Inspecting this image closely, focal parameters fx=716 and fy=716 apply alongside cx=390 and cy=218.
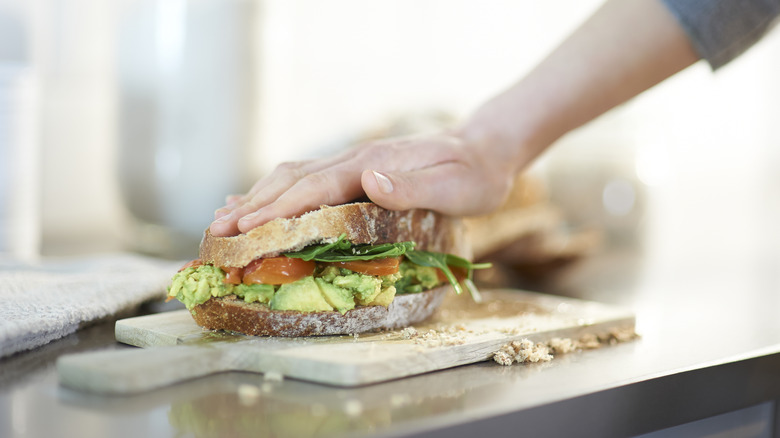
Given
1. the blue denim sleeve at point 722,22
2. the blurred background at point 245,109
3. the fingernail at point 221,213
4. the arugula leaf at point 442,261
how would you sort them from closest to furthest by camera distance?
1. the fingernail at point 221,213
2. the arugula leaf at point 442,261
3. the blue denim sleeve at point 722,22
4. the blurred background at point 245,109

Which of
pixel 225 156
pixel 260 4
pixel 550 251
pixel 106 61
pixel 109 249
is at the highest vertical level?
pixel 260 4

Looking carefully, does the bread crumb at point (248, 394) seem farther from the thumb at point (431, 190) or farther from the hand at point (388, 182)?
the thumb at point (431, 190)

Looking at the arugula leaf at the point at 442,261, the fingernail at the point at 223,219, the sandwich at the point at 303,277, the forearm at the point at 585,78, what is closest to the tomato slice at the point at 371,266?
the sandwich at the point at 303,277

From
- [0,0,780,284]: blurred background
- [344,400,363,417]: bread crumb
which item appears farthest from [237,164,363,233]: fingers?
[0,0,780,284]: blurred background

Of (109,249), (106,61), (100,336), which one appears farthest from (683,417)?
(106,61)

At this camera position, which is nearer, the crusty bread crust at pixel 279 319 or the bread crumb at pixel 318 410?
the bread crumb at pixel 318 410

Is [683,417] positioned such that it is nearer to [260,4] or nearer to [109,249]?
[260,4]

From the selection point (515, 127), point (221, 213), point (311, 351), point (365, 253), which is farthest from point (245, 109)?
point (311, 351)
